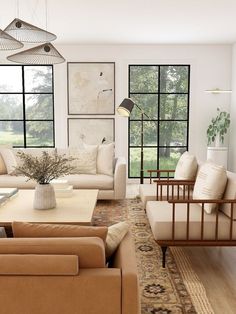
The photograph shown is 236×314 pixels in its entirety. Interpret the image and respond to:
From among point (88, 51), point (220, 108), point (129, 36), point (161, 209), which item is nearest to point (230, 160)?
point (220, 108)

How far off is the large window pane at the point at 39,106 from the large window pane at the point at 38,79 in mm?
124

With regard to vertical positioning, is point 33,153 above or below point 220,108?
below

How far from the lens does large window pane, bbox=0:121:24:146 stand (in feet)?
24.5

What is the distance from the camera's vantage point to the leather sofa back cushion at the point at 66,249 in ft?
5.55

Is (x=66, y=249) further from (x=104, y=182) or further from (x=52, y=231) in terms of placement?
(x=104, y=182)

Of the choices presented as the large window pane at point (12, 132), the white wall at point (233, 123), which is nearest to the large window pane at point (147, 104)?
the white wall at point (233, 123)

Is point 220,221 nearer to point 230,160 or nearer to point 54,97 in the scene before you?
point 230,160

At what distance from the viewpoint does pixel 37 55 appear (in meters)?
3.17

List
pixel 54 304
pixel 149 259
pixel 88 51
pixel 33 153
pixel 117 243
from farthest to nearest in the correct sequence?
pixel 88 51 < pixel 33 153 < pixel 149 259 < pixel 117 243 < pixel 54 304

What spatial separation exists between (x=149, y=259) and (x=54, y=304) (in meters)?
1.82

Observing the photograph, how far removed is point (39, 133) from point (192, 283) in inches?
212

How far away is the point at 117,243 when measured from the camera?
2018 mm

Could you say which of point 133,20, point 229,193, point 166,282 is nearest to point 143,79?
point 133,20

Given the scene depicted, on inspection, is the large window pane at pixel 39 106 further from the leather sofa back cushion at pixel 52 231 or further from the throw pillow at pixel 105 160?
the leather sofa back cushion at pixel 52 231
